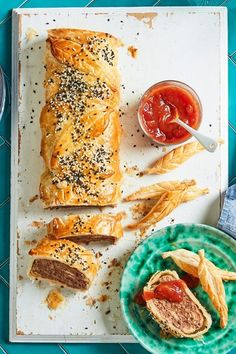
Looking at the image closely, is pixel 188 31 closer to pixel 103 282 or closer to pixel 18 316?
pixel 103 282

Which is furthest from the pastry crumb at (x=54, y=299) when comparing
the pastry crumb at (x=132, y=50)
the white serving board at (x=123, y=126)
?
the pastry crumb at (x=132, y=50)

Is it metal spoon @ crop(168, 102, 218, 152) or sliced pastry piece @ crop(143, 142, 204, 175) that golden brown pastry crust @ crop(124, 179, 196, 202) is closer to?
sliced pastry piece @ crop(143, 142, 204, 175)

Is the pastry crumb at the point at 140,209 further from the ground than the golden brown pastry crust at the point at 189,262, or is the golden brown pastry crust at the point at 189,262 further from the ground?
the pastry crumb at the point at 140,209

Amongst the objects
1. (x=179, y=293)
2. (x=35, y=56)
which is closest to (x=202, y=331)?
(x=179, y=293)

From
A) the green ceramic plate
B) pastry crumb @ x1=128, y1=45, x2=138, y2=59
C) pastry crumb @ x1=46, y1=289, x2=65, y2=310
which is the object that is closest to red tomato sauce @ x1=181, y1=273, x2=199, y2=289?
the green ceramic plate

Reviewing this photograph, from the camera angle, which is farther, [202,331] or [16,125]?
[16,125]

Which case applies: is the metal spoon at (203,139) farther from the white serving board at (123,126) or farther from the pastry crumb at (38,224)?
the pastry crumb at (38,224)

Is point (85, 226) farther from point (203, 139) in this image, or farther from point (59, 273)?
point (203, 139)
